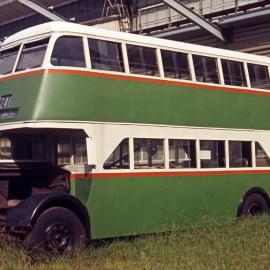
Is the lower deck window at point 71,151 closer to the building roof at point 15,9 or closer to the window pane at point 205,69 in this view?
the window pane at point 205,69

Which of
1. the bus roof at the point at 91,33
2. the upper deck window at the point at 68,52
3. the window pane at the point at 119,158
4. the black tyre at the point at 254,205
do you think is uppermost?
the bus roof at the point at 91,33

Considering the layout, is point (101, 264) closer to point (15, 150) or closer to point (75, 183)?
point (75, 183)

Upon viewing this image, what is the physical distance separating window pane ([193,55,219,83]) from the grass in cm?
291

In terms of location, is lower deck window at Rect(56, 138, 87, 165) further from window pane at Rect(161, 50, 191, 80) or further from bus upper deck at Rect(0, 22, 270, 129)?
window pane at Rect(161, 50, 191, 80)

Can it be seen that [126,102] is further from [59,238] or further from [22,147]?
[59,238]

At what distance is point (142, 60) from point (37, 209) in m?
3.30

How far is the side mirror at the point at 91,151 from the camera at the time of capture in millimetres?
8680

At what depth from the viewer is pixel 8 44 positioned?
9656 mm

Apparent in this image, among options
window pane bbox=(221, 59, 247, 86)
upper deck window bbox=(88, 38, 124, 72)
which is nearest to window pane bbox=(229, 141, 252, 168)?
window pane bbox=(221, 59, 247, 86)

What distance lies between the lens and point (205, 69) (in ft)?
35.7

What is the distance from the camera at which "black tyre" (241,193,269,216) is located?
37.0 ft

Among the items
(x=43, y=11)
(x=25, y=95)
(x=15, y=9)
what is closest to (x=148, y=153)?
(x=25, y=95)

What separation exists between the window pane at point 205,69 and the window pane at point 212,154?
1.22 metres

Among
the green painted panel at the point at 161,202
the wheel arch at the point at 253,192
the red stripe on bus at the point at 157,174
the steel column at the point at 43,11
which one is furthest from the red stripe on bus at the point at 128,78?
the steel column at the point at 43,11
